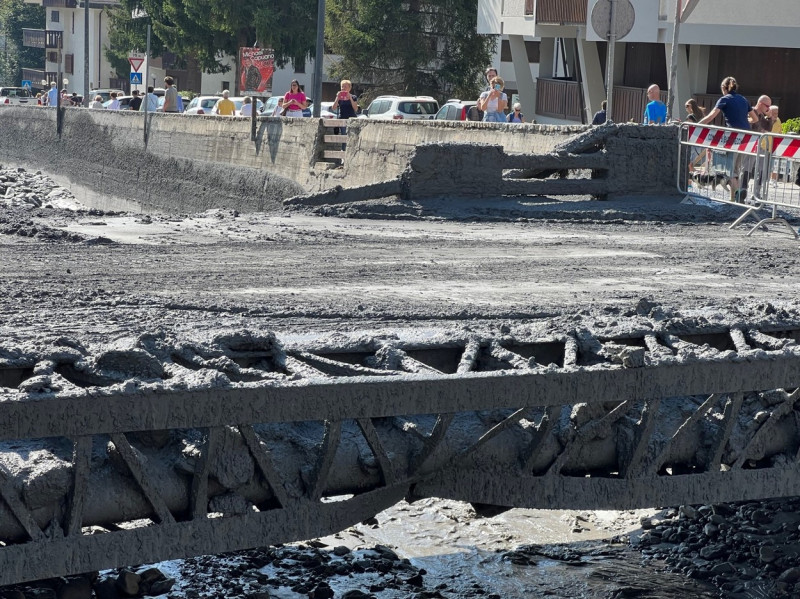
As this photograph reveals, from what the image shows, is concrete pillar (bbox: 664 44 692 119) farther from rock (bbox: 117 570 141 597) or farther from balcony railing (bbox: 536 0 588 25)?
rock (bbox: 117 570 141 597)

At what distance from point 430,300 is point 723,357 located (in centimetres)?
279

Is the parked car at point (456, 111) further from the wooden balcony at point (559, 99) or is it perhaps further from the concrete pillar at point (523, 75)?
the concrete pillar at point (523, 75)

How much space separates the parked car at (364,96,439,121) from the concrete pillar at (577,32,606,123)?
4652 mm

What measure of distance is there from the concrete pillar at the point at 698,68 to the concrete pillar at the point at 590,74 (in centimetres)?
312

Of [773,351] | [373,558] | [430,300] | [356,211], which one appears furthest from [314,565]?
[356,211]

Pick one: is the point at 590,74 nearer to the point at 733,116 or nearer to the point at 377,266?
the point at 733,116

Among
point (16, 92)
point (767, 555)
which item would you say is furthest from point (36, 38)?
point (767, 555)

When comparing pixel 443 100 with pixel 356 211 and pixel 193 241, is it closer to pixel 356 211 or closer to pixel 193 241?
pixel 356 211

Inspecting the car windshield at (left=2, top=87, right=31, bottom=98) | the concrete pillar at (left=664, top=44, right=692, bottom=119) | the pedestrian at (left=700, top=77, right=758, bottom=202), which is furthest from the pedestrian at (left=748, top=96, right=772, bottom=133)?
the car windshield at (left=2, top=87, right=31, bottom=98)

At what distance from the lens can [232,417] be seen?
20.2ft

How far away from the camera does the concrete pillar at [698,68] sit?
3412 cm

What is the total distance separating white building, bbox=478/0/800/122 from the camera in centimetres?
3069

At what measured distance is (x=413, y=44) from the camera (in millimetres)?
47750

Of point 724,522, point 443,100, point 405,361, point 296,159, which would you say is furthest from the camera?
point 443,100
